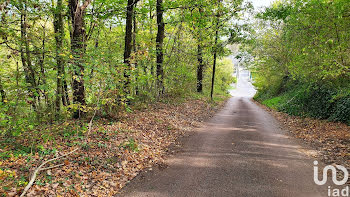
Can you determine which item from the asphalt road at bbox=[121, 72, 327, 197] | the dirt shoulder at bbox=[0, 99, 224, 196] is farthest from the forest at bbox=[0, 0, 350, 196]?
the asphalt road at bbox=[121, 72, 327, 197]

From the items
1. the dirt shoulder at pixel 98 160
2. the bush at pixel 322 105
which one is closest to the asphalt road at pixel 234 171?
the dirt shoulder at pixel 98 160

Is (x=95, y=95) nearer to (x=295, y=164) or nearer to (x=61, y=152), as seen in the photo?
(x=61, y=152)

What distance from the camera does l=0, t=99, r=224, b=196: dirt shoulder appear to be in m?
4.42

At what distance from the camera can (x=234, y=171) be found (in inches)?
229

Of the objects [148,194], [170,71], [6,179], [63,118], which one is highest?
[170,71]

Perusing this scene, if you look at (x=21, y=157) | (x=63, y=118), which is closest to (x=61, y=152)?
(x=21, y=157)

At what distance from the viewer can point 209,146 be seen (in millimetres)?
7914

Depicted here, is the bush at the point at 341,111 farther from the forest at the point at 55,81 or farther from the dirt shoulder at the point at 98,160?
the forest at the point at 55,81

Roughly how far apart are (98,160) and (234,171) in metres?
3.86

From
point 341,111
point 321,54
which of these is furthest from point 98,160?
point 341,111

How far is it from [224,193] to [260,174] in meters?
1.49

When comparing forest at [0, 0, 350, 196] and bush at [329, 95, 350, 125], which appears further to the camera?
bush at [329, 95, 350, 125]

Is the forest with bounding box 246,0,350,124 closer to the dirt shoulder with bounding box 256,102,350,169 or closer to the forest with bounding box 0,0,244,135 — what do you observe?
the dirt shoulder with bounding box 256,102,350,169

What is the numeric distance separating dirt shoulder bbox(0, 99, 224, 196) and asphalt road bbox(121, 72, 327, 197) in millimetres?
598
